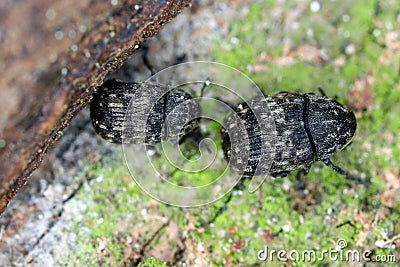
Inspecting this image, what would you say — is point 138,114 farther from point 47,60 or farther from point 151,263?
point 151,263

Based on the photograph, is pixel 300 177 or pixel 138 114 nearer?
pixel 138 114

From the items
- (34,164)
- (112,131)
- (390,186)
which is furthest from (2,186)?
(390,186)

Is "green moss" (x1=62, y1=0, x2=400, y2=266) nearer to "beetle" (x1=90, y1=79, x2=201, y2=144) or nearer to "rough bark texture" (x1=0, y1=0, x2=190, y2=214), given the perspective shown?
"beetle" (x1=90, y1=79, x2=201, y2=144)

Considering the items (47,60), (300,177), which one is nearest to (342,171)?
(300,177)

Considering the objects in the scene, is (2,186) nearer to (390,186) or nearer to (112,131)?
(112,131)

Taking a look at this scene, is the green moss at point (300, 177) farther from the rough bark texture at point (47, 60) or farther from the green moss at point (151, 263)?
the rough bark texture at point (47, 60)

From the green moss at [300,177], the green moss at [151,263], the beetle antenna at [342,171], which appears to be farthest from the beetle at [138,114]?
the beetle antenna at [342,171]
